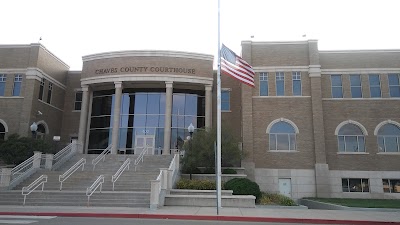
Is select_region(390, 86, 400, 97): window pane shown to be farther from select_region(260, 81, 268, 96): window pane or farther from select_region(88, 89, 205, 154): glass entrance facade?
select_region(88, 89, 205, 154): glass entrance facade

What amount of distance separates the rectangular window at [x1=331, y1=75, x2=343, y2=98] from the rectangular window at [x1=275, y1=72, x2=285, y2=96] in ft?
14.4

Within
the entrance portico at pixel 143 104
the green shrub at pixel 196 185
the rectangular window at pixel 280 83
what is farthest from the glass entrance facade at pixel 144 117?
the green shrub at pixel 196 185

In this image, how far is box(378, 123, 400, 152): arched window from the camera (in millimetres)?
28375

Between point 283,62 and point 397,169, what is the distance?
1290cm

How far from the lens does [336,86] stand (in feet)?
98.9

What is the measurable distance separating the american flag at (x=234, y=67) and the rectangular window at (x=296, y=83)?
1230 cm

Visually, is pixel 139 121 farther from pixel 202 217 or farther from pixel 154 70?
pixel 202 217

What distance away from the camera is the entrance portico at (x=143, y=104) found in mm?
31484

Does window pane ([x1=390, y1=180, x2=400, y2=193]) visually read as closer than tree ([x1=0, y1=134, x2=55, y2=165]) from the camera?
No

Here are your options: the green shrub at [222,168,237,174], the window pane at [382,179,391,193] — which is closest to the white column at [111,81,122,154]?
the green shrub at [222,168,237,174]

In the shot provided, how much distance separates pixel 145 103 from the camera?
34.2 metres

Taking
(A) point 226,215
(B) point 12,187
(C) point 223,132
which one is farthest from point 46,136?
(A) point 226,215

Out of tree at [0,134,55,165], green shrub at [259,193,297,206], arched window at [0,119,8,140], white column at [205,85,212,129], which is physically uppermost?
white column at [205,85,212,129]

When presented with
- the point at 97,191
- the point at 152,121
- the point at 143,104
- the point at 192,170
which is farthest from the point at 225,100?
the point at 97,191
